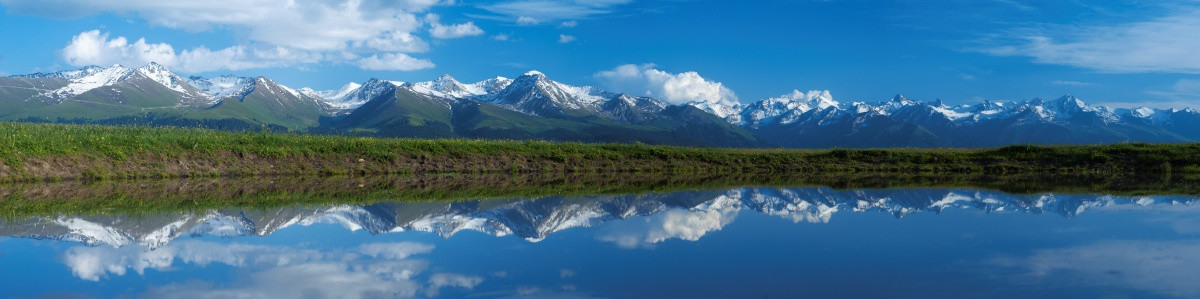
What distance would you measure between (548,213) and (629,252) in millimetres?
8334

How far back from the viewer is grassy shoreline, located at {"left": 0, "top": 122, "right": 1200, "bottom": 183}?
42.6 metres

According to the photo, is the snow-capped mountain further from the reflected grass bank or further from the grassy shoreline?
the grassy shoreline

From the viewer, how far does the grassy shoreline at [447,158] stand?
42594mm

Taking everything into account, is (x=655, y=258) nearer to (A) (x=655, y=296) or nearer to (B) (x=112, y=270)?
(A) (x=655, y=296)

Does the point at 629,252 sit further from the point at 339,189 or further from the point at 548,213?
the point at 339,189

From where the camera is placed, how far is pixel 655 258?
50.0ft

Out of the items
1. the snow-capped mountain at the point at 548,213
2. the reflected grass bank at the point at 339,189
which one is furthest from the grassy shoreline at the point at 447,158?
A: the snow-capped mountain at the point at 548,213

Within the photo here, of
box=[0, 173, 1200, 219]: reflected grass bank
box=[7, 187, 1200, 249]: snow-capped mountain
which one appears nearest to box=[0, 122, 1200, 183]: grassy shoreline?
box=[0, 173, 1200, 219]: reflected grass bank

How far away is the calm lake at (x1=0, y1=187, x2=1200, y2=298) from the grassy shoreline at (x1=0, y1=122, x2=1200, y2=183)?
74.7 feet

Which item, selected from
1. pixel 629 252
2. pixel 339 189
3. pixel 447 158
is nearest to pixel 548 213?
pixel 629 252

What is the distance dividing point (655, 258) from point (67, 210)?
20.4 metres

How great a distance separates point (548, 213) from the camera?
79.0 feet

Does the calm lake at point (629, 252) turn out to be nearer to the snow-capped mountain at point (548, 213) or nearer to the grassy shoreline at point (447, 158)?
the snow-capped mountain at point (548, 213)

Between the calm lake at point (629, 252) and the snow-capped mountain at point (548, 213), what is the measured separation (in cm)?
11
